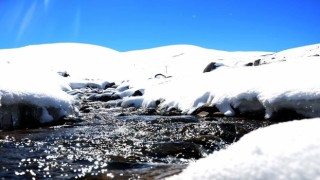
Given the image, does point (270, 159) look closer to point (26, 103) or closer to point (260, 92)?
point (26, 103)

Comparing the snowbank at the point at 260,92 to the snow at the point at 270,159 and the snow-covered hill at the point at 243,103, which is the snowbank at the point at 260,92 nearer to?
the snow-covered hill at the point at 243,103

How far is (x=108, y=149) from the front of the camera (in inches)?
325

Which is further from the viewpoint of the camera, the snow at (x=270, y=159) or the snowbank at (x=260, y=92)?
the snowbank at (x=260, y=92)

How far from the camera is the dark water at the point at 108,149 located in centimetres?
615

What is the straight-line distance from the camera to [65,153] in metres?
7.88

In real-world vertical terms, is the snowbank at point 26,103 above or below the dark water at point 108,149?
above

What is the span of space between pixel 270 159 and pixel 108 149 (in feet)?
18.5

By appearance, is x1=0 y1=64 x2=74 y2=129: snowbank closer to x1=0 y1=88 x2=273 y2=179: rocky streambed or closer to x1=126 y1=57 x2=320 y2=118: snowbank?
x1=0 y1=88 x2=273 y2=179: rocky streambed

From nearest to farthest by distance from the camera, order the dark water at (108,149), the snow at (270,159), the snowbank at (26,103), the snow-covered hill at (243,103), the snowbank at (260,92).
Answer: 1. the snow at (270,159)
2. the snow-covered hill at (243,103)
3. the dark water at (108,149)
4. the snowbank at (26,103)
5. the snowbank at (260,92)

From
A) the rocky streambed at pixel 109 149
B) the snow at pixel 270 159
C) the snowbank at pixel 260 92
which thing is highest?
the snowbank at pixel 260 92

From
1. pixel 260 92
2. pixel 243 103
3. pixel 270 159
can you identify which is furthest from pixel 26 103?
pixel 270 159

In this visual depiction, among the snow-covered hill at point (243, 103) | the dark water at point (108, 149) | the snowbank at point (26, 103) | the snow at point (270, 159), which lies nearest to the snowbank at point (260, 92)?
the snow-covered hill at point (243, 103)

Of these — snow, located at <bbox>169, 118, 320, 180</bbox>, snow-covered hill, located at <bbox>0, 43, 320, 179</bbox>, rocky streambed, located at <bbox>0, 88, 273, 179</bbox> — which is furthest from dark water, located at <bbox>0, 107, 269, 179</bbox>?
snow, located at <bbox>169, 118, 320, 180</bbox>

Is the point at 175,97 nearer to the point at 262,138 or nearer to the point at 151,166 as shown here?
the point at 151,166
